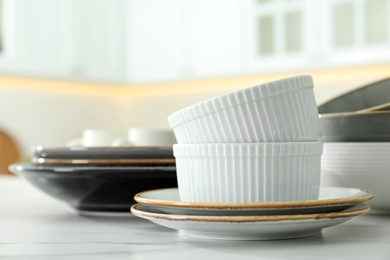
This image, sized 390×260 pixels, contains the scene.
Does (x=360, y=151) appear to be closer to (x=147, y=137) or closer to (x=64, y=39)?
Answer: (x=147, y=137)

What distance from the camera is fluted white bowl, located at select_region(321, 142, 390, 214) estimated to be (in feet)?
2.07

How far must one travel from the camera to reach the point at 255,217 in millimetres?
485

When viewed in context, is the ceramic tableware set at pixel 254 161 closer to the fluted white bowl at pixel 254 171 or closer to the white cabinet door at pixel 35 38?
the fluted white bowl at pixel 254 171

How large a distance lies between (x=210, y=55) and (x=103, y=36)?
0.79 m

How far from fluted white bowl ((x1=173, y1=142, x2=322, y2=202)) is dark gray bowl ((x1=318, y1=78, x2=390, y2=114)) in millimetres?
220

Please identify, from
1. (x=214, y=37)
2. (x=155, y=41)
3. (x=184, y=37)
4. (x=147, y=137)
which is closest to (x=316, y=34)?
(x=214, y=37)

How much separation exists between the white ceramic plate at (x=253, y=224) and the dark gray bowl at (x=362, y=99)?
0.23 meters

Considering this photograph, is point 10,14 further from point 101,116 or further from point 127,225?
point 127,225

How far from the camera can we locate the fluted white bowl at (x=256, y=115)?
0.52 metres

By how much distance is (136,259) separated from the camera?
45 cm

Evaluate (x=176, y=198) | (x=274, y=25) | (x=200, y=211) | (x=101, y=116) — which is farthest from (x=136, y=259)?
(x=101, y=116)

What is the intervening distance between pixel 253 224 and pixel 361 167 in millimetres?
202

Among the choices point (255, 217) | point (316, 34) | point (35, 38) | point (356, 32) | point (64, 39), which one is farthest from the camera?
point (64, 39)

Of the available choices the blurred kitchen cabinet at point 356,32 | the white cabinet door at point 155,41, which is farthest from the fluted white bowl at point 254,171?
the white cabinet door at point 155,41
